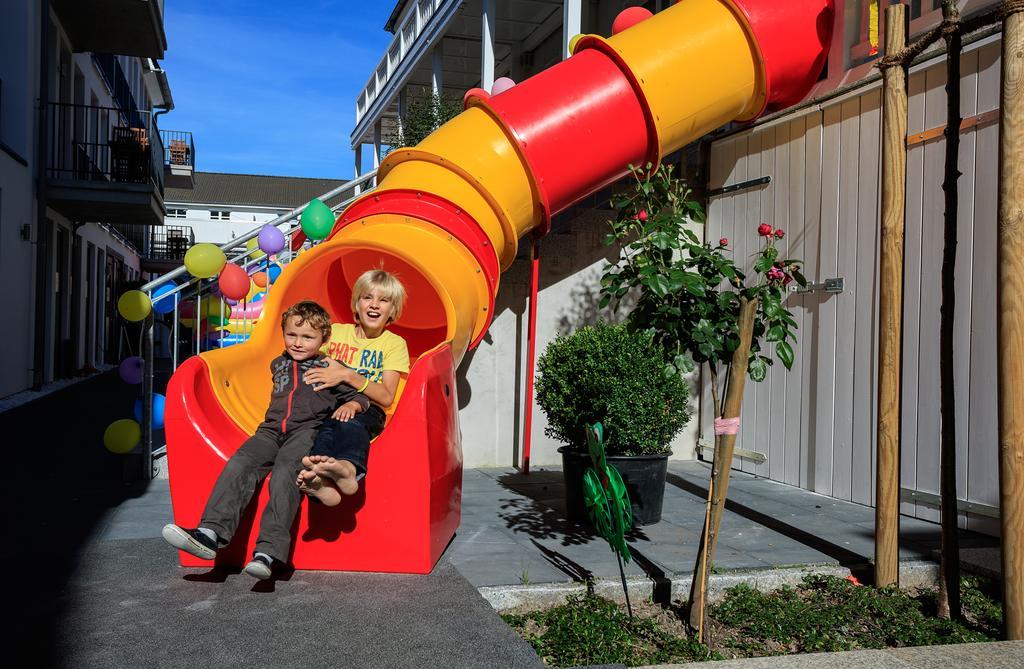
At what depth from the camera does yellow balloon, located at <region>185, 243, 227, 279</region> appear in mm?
6387

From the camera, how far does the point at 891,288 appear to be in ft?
13.1

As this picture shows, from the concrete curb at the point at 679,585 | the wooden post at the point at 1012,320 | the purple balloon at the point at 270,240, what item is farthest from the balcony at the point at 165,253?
the wooden post at the point at 1012,320

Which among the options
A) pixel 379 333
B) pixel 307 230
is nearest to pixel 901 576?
pixel 379 333

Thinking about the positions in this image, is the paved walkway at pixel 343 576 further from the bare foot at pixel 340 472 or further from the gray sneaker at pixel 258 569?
the bare foot at pixel 340 472

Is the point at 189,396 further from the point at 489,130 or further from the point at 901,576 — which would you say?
the point at 901,576

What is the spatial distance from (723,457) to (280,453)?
6.59 ft

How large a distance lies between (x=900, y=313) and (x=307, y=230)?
184 inches

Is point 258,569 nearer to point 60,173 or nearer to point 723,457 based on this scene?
point 723,457

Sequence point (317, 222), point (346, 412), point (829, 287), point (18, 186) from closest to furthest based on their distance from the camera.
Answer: point (346, 412) → point (829, 287) → point (317, 222) → point (18, 186)

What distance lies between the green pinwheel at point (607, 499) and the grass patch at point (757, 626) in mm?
345

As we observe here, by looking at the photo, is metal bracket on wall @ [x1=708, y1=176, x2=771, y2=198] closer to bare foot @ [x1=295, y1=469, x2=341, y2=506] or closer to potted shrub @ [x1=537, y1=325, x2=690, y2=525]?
potted shrub @ [x1=537, y1=325, x2=690, y2=525]

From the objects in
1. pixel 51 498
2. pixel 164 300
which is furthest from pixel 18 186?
pixel 51 498

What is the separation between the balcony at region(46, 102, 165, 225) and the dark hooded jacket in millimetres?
11060

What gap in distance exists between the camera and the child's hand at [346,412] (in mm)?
4082
